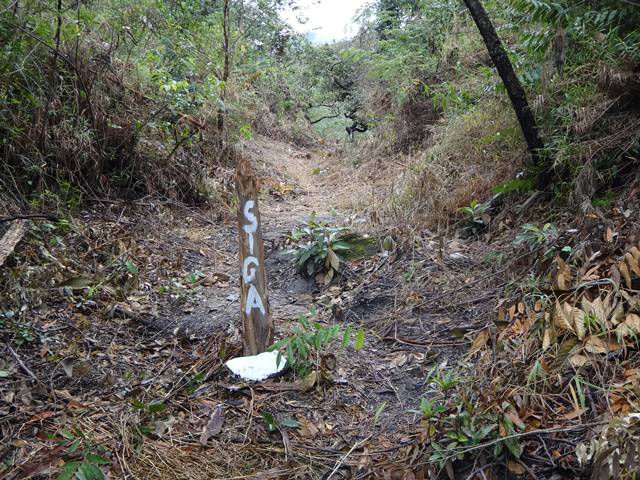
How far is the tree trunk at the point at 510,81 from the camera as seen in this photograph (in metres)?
3.71

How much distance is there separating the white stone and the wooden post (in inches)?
3.2

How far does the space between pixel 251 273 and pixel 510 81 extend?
8.34 feet

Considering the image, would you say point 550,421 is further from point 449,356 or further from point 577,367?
point 449,356

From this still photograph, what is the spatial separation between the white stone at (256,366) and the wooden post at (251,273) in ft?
0.27

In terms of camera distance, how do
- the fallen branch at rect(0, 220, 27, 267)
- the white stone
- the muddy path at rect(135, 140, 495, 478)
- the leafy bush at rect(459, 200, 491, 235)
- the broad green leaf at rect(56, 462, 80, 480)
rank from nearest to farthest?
the broad green leaf at rect(56, 462, 80, 480) → the muddy path at rect(135, 140, 495, 478) → the white stone → the fallen branch at rect(0, 220, 27, 267) → the leafy bush at rect(459, 200, 491, 235)

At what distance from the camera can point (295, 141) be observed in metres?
14.0

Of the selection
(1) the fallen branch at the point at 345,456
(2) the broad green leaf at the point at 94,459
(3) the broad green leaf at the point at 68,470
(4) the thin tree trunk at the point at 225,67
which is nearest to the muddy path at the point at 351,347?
(1) the fallen branch at the point at 345,456

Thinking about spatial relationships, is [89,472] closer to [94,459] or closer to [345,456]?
[94,459]

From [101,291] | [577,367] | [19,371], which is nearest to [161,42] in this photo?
[101,291]

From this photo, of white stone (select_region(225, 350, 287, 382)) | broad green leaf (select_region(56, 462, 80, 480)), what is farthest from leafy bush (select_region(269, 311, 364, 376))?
broad green leaf (select_region(56, 462, 80, 480))

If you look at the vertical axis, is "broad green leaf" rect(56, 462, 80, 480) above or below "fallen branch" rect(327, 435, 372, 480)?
above

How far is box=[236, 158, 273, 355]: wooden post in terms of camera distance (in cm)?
302

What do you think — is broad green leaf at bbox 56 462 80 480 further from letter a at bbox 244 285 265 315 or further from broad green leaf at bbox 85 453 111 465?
letter a at bbox 244 285 265 315

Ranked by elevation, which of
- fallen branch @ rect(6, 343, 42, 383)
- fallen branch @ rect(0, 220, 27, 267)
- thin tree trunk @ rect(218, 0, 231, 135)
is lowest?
fallen branch @ rect(6, 343, 42, 383)
